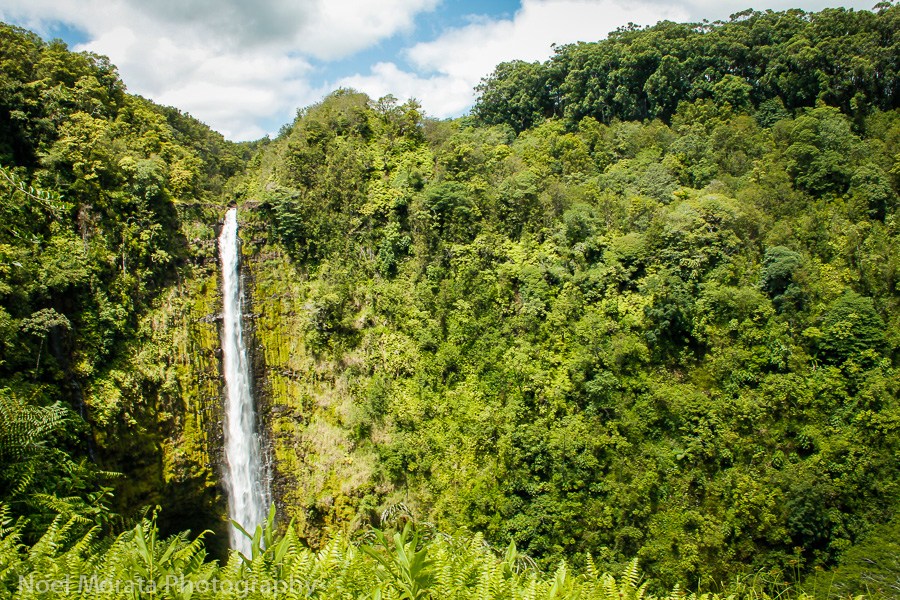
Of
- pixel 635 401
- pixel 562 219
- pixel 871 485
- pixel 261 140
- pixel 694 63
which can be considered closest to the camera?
pixel 871 485

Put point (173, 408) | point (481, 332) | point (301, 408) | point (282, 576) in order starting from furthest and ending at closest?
point (301, 408)
point (481, 332)
point (173, 408)
point (282, 576)

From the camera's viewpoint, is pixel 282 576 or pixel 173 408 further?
pixel 173 408

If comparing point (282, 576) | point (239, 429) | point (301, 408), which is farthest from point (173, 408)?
point (282, 576)

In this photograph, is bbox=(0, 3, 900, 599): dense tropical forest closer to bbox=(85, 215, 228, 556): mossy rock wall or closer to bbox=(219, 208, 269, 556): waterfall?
bbox=(85, 215, 228, 556): mossy rock wall

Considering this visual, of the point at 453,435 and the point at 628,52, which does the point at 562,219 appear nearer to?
the point at 453,435

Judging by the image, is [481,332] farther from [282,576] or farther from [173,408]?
[282,576]

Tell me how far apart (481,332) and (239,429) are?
30.4 ft

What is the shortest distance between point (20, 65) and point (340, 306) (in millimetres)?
12882

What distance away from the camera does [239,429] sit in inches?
704

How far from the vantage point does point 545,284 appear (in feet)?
57.8

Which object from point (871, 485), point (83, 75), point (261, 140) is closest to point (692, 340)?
point (871, 485)

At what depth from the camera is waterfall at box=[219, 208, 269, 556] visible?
57.5 feet

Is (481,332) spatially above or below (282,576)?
below

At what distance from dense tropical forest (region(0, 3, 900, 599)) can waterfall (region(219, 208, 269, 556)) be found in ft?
1.35
